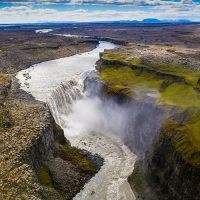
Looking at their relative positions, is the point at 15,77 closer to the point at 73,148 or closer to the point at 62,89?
the point at 62,89

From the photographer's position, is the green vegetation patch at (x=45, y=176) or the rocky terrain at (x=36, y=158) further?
the green vegetation patch at (x=45, y=176)

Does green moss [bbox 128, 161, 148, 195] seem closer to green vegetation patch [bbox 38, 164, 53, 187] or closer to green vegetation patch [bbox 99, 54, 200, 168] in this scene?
green vegetation patch [bbox 99, 54, 200, 168]

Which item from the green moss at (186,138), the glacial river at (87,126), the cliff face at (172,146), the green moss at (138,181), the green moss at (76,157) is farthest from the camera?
the green moss at (76,157)

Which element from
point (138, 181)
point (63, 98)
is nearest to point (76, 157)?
point (138, 181)

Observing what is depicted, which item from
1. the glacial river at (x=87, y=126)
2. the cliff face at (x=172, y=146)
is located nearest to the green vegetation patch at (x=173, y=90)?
the cliff face at (x=172, y=146)

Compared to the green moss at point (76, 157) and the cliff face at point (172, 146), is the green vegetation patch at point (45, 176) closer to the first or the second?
the green moss at point (76, 157)

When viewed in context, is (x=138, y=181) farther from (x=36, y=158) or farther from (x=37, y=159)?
(x=36, y=158)

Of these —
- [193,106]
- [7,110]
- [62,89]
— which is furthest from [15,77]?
[193,106]
